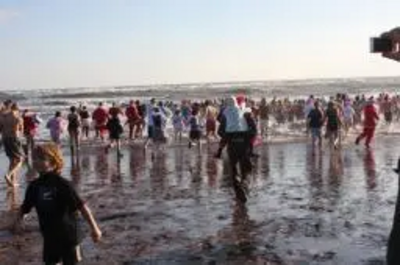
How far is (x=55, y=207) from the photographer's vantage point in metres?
6.92

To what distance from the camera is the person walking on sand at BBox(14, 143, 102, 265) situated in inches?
271

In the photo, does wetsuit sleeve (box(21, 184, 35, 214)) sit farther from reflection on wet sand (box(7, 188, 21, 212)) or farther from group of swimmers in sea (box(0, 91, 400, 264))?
reflection on wet sand (box(7, 188, 21, 212))

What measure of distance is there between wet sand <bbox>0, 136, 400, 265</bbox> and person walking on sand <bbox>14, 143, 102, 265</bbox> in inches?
104

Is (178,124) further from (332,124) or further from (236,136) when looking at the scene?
(236,136)

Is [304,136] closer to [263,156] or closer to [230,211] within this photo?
[263,156]

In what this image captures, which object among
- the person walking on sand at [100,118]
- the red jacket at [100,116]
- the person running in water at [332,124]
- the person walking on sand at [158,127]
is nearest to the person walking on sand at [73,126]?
the person walking on sand at [158,127]

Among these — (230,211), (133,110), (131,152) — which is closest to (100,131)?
(133,110)

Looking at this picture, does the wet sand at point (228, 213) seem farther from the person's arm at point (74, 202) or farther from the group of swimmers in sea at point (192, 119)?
the person's arm at point (74, 202)

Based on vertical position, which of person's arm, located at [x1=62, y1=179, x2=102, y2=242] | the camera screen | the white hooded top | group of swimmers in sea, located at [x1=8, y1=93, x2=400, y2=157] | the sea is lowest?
the sea

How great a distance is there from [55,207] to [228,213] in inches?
243

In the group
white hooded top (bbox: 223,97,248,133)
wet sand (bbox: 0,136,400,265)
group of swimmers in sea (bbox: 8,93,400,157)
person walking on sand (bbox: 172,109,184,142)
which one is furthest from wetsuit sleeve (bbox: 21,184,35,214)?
person walking on sand (bbox: 172,109,184,142)

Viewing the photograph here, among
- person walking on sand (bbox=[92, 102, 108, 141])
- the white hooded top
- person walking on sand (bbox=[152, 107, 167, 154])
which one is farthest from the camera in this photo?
person walking on sand (bbox=[92, 102, 108, 141])

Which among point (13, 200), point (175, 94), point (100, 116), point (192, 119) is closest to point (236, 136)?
point (13, 200)

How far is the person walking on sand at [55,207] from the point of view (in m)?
6.89
